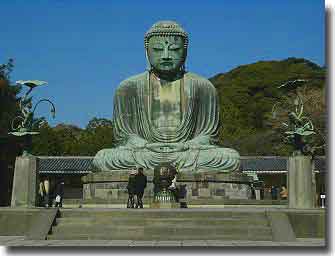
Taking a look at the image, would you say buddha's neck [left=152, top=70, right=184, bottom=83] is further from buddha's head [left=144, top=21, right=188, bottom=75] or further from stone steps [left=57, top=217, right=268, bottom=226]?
stone steps [left=57, top=217, right=268, bottom=226]

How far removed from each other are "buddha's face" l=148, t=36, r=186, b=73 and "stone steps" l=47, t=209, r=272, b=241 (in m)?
9.95

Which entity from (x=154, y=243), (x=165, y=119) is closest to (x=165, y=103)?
(x=165, y=119)

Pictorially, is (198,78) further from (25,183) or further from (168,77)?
(25,183)

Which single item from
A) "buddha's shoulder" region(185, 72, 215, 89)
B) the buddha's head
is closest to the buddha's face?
the buddha's head

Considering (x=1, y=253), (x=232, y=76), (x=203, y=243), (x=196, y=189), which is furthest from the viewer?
(x=232, y=76)

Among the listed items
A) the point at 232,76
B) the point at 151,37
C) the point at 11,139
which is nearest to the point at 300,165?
the point at 151,37

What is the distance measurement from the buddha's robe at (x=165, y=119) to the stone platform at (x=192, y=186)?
0.57 metres

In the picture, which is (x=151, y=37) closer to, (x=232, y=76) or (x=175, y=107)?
(x=175, y=107)

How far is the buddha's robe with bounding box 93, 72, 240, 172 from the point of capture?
71.4 feet

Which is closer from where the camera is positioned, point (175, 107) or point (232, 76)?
point (175, 107)

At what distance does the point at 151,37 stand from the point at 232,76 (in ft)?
112

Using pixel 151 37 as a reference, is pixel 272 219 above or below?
below

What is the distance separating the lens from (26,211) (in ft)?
44.5

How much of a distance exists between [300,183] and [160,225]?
12.4ft
